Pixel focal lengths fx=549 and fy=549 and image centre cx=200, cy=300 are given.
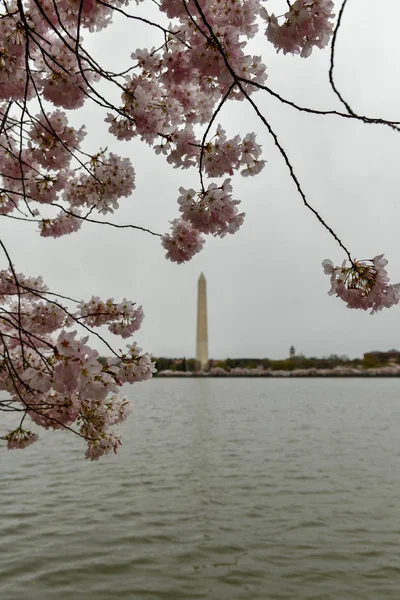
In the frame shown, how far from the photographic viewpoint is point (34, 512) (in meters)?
5.86

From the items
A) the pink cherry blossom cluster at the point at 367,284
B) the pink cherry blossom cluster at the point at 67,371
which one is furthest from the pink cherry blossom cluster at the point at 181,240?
the pink cherry blossom cluster at the point at 367,284

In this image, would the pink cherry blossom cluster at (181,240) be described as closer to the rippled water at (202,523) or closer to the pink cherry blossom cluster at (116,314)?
the pink cherry blossom cluster at (116,314)

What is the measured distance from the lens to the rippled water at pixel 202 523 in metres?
3.99

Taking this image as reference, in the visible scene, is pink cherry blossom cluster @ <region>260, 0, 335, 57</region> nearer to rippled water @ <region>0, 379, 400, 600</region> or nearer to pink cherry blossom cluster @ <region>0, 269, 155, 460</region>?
pink cherry blossom cluster @ <region>0, 269, 155, 460</region>

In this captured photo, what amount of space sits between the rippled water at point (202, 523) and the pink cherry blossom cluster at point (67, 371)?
51.6 inches

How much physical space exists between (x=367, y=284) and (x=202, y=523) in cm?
442

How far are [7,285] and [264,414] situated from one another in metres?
15.8

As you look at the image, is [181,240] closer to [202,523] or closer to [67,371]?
[67,371]

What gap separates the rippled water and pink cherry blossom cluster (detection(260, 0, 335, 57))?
3.47 m

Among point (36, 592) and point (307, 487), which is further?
point (307, 487)

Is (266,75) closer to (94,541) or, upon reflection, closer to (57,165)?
(57,165)

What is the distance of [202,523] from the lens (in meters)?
Answer: 5.53

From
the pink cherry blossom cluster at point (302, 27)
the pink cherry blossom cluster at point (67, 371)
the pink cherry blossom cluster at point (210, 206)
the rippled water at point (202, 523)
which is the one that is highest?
the pink cherry blossom cluster at point (302, 27)

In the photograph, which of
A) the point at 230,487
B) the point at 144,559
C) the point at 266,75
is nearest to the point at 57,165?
the point at 266,75
